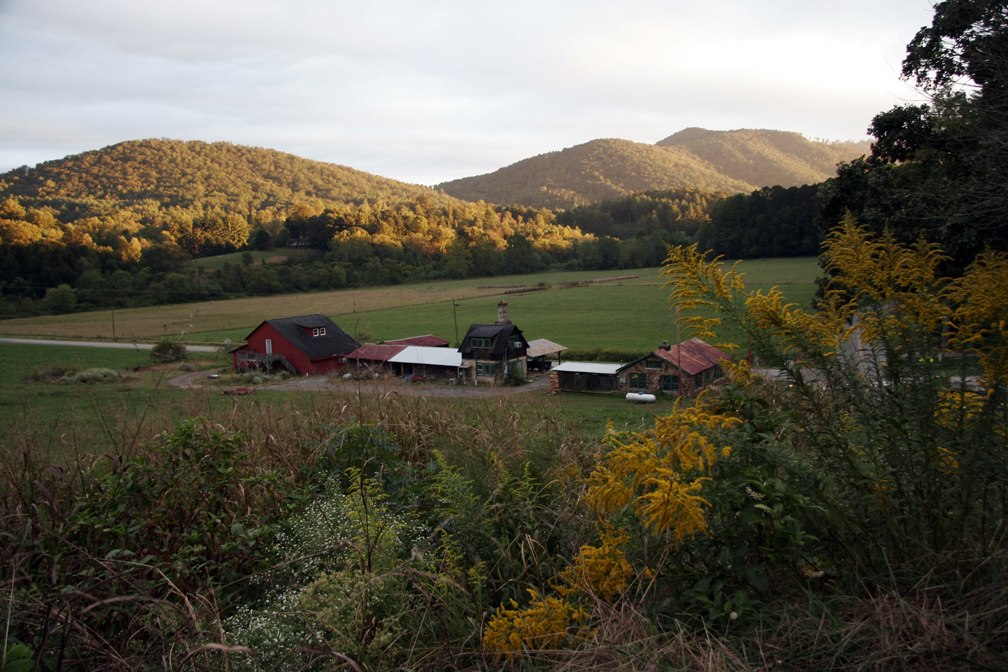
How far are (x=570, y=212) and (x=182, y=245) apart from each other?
94.8 meters

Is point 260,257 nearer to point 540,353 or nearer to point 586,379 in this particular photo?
point 540,353

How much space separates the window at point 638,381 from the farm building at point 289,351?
20.4 metres

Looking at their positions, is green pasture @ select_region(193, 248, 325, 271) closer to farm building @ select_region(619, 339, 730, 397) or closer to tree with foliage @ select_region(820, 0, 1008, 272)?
farm building @ select_region(619, 339, 730, 397)

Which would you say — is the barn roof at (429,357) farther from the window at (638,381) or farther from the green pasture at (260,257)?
the green pasture at (260,257)

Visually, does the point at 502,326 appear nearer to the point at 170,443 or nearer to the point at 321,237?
the point at 170,443

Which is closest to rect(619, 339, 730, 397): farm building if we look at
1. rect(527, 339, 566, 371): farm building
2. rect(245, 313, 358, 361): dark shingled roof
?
rect(527, 339, 566, 371): farm building

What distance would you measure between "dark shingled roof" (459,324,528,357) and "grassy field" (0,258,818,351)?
6.93 metres

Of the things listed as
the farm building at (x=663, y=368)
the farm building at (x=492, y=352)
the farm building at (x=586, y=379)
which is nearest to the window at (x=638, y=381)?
the farm building at (x=663, y=368)

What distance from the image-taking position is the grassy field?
144 feet

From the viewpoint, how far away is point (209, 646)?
1.81 m

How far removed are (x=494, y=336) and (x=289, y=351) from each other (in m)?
15.4

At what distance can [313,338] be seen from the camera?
40750 mm

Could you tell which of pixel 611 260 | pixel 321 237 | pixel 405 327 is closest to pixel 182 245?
pixel 321 237

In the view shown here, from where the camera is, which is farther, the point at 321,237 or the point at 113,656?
the point at 321,237
